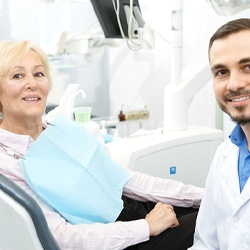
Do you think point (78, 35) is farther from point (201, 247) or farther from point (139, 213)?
point (201, 247)

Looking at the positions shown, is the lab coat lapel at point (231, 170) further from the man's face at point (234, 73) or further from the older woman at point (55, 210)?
the older woman at point (55, 210)

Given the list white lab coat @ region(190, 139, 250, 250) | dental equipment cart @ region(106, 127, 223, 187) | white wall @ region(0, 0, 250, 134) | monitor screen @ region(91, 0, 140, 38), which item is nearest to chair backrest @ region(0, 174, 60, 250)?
white lab coat @ region(190, 139, 250, 250)

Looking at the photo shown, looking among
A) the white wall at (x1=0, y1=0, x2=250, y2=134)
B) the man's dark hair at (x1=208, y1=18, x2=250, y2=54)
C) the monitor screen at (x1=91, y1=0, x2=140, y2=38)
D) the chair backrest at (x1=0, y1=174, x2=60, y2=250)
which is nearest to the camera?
the chair backrest at (x1=0, y1=174, x2=60, y2=250)

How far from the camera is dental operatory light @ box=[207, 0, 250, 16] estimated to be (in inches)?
62.5

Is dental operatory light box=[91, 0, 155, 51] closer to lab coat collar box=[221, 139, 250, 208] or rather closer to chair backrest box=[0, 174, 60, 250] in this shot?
lab coat collar box=[221, 139, 250, 208]

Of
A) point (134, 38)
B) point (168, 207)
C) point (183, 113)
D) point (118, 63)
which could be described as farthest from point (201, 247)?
point (118, 63)

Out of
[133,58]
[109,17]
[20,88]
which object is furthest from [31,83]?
[133,58]

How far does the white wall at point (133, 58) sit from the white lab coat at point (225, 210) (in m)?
1.44

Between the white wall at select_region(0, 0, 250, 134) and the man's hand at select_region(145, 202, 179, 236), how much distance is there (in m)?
1.36

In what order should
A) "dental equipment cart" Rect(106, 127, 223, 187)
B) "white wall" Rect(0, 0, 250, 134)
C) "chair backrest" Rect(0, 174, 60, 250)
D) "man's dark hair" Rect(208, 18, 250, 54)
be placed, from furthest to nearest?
"white wall" Rect(0, 0, 250, 134), "dental equipment cart" Rect(106, 127, 223, 187), "man's dark hair" Rect(208, 18, 250, 54), "chair backrest" Rect(0, 174, 60, 250)

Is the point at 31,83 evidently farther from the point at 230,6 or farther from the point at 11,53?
the point at 230,6

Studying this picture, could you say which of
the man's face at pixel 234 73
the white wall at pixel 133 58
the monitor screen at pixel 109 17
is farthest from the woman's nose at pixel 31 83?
the white wall at pixel 133 58

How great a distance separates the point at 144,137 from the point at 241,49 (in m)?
1.10

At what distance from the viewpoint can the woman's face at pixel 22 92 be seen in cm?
153
